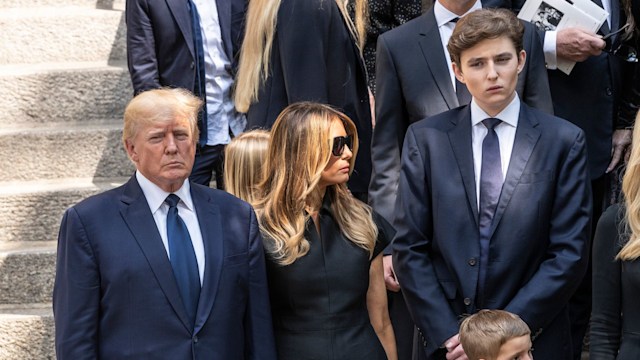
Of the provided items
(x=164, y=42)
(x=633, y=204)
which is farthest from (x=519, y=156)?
(x=164, y=42)

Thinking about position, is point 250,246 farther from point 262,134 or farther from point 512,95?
point 512,95

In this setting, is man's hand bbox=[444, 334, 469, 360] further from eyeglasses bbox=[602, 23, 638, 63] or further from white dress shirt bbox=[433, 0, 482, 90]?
eyeglasses bbox=[602, 23, 638, 63]

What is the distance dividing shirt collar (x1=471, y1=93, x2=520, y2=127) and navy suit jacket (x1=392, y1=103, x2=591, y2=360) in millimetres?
27

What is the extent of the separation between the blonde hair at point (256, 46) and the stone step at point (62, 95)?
1535mm

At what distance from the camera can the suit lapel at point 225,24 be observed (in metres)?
5.89

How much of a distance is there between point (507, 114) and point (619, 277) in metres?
0.79

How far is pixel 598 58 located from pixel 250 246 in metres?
2.16

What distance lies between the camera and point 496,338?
3879mm

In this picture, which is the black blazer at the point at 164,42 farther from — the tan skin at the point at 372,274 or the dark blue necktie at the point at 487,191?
the dark blue necktie at the point at 487,191

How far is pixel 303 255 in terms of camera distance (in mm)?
4148

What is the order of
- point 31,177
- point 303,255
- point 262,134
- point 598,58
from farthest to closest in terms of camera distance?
point 31,177
point 598,58
point 262,134
point 303,255

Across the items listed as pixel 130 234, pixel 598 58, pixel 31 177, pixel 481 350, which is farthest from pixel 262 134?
pixel 31 177

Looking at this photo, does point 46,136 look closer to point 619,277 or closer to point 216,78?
point 216,78

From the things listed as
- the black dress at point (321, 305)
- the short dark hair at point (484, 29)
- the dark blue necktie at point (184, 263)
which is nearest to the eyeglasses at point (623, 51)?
the short dark hair at point (484, 29)
